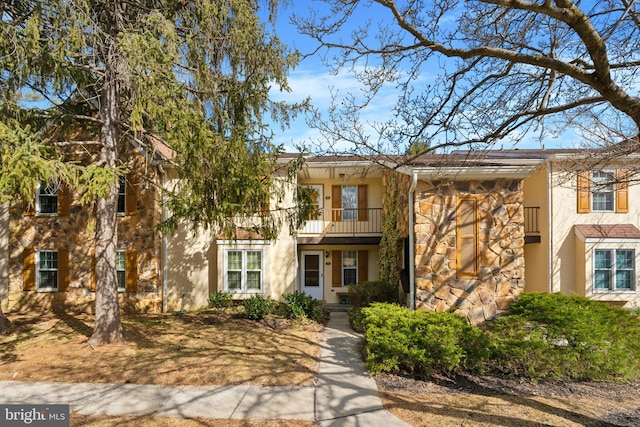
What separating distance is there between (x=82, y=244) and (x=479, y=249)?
1205 centimetres

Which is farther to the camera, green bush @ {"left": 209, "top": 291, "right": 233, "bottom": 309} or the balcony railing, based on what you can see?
the balcony railing

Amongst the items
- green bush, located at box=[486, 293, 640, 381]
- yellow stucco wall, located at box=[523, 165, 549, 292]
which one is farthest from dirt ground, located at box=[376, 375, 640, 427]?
yellow stucco wall, located at box=[523, 165, 549, 292]

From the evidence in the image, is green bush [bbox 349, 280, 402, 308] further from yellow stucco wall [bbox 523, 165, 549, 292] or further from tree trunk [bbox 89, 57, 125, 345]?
tree trunk [bbox 89, 57, 125, 345]

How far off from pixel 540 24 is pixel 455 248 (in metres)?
5.22

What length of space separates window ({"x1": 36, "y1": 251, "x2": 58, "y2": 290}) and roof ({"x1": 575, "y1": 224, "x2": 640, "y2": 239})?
668 inches

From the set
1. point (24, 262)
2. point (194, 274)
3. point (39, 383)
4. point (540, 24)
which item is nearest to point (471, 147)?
point (540, 24)

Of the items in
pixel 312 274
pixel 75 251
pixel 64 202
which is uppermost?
pixel 64 202

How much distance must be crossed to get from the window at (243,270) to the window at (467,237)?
6644 millimetres

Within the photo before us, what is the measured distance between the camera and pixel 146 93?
698cm

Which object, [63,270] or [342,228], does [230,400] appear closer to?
[342,228]

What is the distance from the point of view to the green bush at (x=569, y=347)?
20.8 ft

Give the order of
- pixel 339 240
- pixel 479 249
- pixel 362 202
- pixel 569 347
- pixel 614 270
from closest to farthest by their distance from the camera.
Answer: pixel 569 347, pixel 479 249, pixel 614 270, pixel 339 240, pixel 362 202

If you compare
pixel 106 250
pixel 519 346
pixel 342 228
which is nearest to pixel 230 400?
pixel 519 346

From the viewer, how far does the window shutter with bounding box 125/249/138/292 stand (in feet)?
41.4
